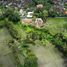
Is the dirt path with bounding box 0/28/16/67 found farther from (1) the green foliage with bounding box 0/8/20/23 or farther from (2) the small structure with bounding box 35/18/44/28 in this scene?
(2) the small structure with bounding box 35/18/44/28

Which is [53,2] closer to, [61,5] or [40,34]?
[61,5]

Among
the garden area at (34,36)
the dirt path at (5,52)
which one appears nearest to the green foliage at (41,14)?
the garden area at (34,36)

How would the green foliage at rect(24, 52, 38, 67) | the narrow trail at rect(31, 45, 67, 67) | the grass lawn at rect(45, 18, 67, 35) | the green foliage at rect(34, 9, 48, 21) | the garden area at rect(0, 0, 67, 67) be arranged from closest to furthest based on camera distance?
1. the green foliage at rect(24, 52, 38, 67)
2. the narrow trail at rect(31, 45, 67, 67)
3. the garden area at rect(0, 0, 67, 67)
4. the grass lawn at rect(45, 18, 67, 35)
5. the green foliage at rect(34, 9, 48, 21)

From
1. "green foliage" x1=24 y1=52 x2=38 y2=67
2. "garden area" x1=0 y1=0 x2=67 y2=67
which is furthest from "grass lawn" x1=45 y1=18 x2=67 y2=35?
"green foliage" x1=24 y1=52 x2=38 y2=67

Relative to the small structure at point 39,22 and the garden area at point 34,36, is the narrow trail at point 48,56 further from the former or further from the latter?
the small structure at point 39,22

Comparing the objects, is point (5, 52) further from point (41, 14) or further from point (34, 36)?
point (41, 14)

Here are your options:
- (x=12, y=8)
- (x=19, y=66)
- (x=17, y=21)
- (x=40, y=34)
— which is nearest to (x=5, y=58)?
(x=19, y=66)
